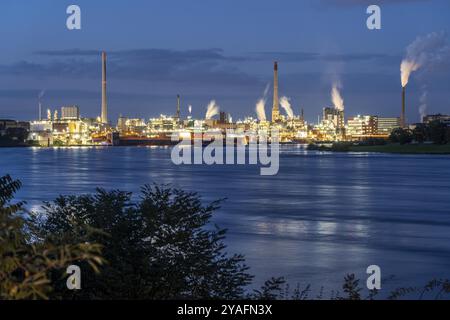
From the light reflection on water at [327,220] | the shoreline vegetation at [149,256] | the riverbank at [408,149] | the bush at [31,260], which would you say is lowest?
the light reflection on water at [327,220]

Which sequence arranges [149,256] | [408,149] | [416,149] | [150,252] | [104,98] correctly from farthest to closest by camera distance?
[104,98], [408,149], [416,149], [150,252], [149,256]

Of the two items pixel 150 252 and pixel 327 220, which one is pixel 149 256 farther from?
pixel 327 220

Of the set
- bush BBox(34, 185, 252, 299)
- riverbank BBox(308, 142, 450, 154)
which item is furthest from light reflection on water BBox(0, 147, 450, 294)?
riverbank BBox(308, 142, 450, 154)

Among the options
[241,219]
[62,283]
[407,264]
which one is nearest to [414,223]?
[241,219]

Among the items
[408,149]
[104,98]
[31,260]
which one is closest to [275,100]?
[104,98]

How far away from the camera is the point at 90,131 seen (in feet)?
524

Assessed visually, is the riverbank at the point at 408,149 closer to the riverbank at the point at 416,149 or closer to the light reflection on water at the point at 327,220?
the riverbank at the point at 416,149

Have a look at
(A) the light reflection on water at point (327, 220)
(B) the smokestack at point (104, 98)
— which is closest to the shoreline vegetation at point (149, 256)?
(A) the light reflection on water at point (327, 220)

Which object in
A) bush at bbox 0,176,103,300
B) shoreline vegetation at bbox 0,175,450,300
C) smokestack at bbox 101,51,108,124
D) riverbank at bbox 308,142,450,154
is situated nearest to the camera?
bush at bbox 0,176,103,300

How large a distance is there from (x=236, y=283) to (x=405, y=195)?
81.9ft

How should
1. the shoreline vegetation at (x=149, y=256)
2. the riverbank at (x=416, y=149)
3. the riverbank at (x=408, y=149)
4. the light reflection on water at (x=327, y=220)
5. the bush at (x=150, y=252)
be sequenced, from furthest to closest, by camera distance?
the riverbank at (x=408, y=149)
the riverbank at (x=416, y=149)
the light reflection on water at (x=327, y=220)
the bush at (x=150, y=252)
the shoreline vegetation at (x=149, y=256)

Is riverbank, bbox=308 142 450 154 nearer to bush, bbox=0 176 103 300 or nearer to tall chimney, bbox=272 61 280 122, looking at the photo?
tall chimney, bbox=272 61 280 122

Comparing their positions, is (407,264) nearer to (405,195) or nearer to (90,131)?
(405,195)
